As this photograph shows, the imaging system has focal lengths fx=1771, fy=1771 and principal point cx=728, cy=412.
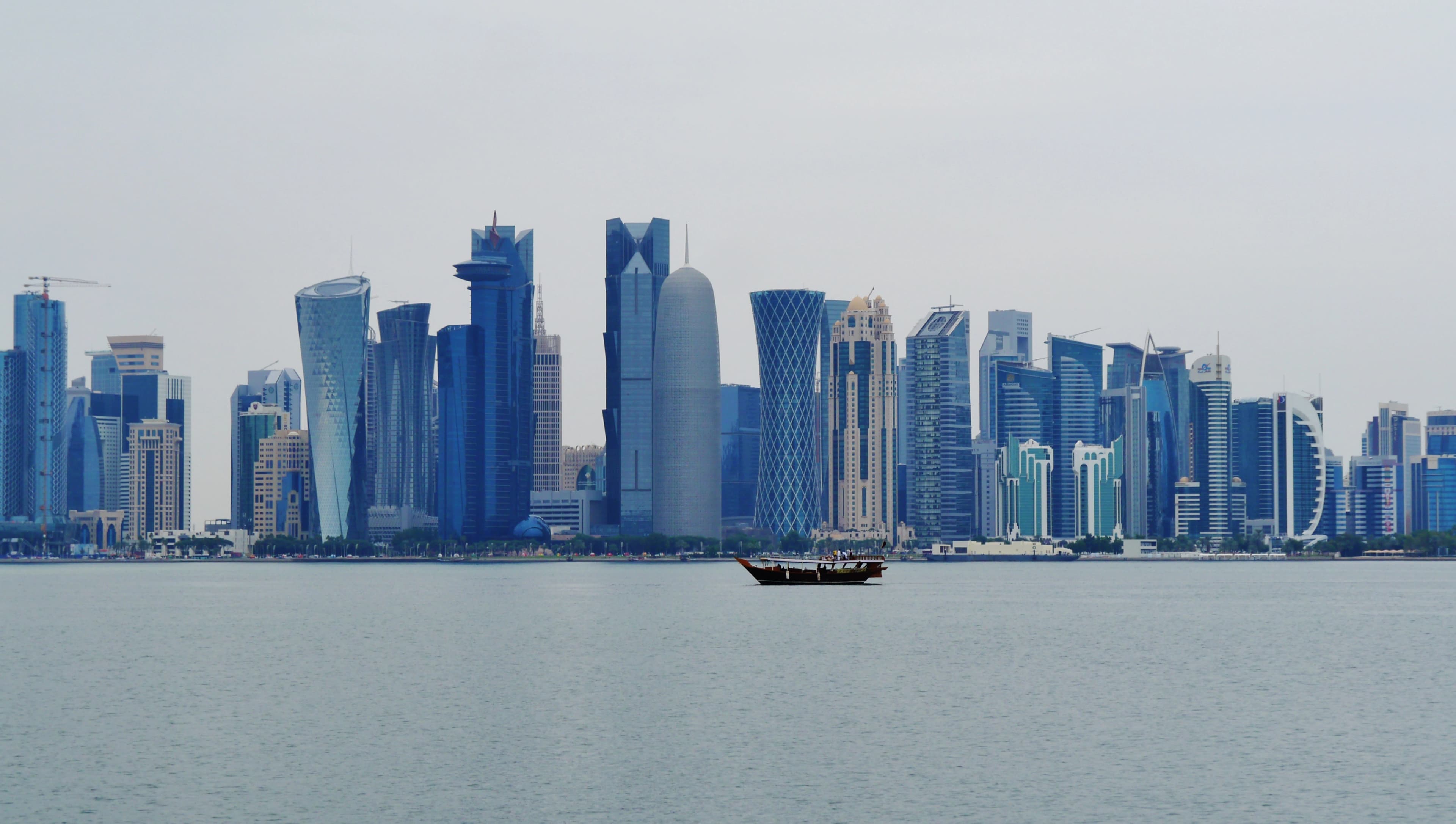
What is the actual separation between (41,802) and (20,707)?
33.4 m

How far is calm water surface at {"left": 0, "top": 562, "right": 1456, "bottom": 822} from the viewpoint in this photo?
67500mm

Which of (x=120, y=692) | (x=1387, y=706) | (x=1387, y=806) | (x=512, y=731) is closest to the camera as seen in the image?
(x=1387, y=806)

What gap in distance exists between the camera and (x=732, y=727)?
87688 millimetres

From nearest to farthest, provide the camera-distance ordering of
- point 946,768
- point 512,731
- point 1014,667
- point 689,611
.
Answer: point 946,768, point 512,731, point 1014,667, point 689,611

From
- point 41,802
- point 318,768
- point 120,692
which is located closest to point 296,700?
point 120,692

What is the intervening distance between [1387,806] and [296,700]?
5948 centimetres

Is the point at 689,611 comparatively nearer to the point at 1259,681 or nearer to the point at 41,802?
the point at 1259,681

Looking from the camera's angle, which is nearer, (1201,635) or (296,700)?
(296,700)

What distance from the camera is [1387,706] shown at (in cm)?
9719

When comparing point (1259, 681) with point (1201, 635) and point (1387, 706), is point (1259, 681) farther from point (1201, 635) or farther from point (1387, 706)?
point (1201, 635)

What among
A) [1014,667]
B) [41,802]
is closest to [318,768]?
[41,802]

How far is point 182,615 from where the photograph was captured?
194125mm

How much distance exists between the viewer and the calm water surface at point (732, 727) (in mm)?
67500

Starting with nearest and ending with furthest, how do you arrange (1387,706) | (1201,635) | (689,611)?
(1387,706), (1201,635), (689,611)
